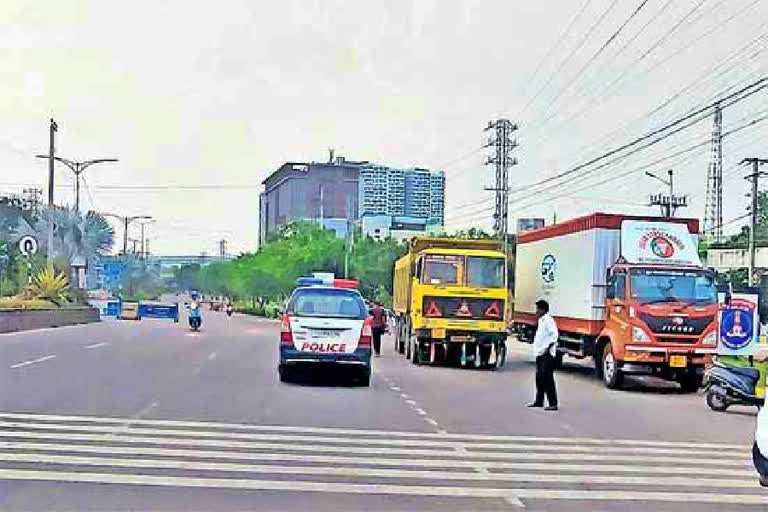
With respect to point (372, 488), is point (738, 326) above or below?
above

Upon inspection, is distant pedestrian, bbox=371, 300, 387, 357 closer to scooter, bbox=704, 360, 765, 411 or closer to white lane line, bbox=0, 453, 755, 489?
scooter, bbox=704, 360, 765, 411

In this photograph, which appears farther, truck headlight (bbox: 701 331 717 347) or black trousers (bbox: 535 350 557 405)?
truck headlight (bbox: 701 331 717 347)

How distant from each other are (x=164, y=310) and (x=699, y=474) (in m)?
72.7

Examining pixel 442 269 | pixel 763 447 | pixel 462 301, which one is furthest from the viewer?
pixel 442 269

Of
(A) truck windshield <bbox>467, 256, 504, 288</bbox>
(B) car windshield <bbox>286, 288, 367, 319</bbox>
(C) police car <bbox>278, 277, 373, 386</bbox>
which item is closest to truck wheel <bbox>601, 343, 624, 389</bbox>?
(A) truck windshield <bbox>467, 256, 504, 288</bbox>

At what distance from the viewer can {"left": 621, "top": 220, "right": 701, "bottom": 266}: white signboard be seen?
1027 inches

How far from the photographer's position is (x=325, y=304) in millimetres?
23000

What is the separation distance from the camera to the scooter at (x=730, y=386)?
67.4 feet

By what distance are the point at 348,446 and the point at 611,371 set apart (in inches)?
509

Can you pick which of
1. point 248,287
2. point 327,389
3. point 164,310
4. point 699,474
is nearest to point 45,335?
point 327,389

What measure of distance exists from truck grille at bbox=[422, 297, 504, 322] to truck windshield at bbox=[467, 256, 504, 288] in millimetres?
445

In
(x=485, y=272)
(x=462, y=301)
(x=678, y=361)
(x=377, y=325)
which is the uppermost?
(x=485, y=272)

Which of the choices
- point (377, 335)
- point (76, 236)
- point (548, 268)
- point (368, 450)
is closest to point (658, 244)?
point (548, 268)

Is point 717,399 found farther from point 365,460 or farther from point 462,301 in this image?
point 365,460
